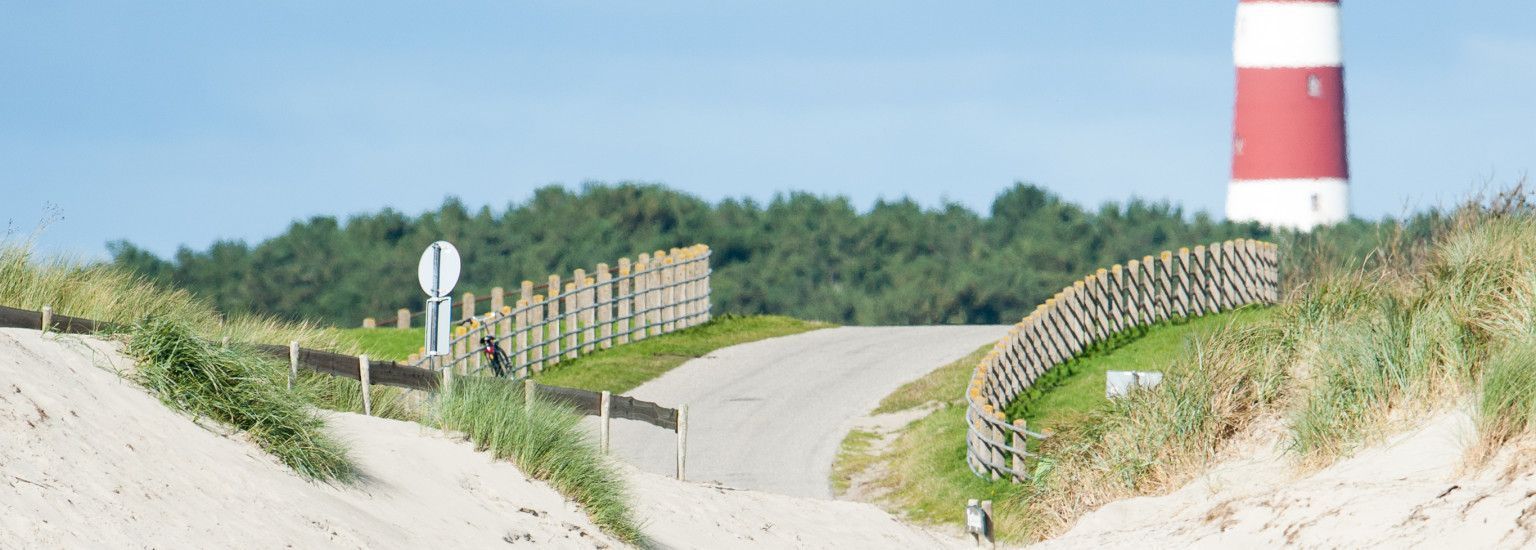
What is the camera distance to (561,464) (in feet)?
45.1

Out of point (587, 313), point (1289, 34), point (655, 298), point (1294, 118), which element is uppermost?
point (1289, 34)

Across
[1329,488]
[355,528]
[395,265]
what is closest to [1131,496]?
[1329,488]

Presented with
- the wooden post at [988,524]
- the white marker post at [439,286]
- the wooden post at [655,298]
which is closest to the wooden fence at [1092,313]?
the wooden post at [988,524]

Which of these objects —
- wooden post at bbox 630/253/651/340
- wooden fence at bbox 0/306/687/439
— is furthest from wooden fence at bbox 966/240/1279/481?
wooden post at bbox 630/253/651/340

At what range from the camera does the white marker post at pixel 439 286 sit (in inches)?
647

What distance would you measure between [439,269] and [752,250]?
5138cm

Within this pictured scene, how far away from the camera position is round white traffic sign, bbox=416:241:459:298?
16.4 m

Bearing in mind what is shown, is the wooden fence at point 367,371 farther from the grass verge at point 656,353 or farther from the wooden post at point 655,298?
the wooden post at point 655,298

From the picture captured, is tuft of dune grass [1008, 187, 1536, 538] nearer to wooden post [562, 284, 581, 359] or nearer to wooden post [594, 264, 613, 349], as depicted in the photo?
wooden post [562, 284, 581, 359]

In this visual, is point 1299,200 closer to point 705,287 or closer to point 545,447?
point 705,287

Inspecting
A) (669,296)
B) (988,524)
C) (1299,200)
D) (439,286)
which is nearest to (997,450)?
(988,524)

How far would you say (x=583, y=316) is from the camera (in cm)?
3234

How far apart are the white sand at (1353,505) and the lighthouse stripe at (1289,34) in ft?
109

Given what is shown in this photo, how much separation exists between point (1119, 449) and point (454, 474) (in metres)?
6.67
